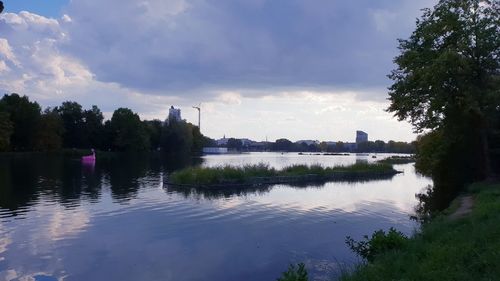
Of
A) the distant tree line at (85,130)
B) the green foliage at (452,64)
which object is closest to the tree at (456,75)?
the green foliage at (452,64)

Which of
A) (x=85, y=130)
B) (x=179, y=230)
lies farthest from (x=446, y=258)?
(x=85, y=130)

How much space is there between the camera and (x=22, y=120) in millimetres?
107375

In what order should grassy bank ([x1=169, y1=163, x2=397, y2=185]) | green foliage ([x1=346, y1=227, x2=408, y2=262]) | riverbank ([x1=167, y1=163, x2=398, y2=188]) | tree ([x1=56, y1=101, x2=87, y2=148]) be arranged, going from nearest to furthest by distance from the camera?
1. green foliage ([x1=346, y1=227, x2=408, y2=262])
2. riverbank ([x1=167, y1=163, x2=398, y2=188])
3. grassy bank ([x1=169, y1=163, x2=397, y2=185])
4. tree ([x1=56, y1=101, x2=87, y2=148])

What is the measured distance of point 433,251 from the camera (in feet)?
35.6

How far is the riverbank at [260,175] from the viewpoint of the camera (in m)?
40.9

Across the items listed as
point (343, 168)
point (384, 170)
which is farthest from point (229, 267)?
point (384, 170)

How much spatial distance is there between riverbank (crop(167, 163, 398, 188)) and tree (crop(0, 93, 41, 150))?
76.2 meters

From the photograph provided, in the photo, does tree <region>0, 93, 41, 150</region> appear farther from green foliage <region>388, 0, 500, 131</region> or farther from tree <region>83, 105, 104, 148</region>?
green foliage <region>388, 0, 500, 131</region>

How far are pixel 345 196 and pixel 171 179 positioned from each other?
16.1 m

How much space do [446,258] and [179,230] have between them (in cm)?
1255

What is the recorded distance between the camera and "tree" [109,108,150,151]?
137 meters

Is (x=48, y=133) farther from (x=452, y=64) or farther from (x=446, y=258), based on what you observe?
(x=446, y=258)

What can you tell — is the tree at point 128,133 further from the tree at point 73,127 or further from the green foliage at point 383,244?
the green foliage at point 383,244

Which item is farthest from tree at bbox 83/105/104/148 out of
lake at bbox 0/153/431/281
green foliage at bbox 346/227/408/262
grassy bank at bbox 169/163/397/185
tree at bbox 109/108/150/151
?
green foliage at bbox 346/227/408/262
